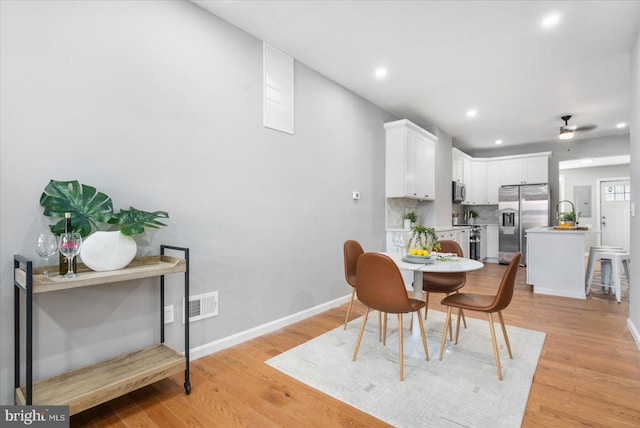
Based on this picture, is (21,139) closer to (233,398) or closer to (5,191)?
(5,191)

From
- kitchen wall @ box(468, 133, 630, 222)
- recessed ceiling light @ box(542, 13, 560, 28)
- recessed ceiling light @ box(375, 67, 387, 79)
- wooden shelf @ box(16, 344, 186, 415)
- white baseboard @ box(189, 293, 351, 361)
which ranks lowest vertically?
white baseboard @ box(189, 293, 351, 361)

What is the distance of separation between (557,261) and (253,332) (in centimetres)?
421

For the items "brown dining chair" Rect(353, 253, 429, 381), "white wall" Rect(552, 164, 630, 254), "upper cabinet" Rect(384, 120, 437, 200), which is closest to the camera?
"brown dining chair" Rect(353, 253, 429, 381)

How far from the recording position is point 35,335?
176cm

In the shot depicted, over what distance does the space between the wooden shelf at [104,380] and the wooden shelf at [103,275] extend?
55 cm

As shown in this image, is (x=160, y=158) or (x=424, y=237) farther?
(x=424, y=237)

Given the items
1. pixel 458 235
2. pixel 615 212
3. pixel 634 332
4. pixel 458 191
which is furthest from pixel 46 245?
pixel 615 212

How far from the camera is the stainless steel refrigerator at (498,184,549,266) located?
22.4 ft

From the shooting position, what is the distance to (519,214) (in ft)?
23.2

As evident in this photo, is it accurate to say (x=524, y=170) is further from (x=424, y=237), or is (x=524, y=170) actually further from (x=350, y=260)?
(x=350, y=260)

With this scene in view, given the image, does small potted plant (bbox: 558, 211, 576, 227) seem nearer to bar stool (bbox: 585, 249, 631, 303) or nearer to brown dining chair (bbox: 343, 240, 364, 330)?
bar stool (bbox: 585, 249, 631, 303)

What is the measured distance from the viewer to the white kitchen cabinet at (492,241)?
24.5ft

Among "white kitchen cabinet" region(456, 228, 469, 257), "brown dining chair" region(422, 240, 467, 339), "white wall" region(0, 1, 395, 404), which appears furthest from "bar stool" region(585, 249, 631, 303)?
"white wall" region(0, 1, 395, 404)

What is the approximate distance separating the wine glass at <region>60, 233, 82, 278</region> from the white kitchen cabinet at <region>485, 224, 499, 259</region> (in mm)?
7880
